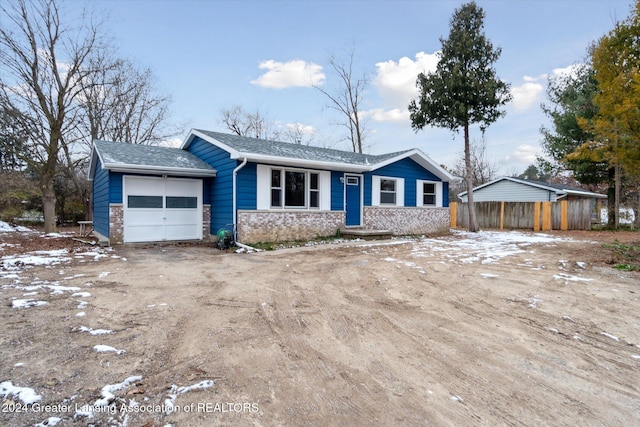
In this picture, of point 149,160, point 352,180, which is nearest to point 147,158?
point 149,160

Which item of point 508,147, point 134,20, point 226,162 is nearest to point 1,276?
point 226,162

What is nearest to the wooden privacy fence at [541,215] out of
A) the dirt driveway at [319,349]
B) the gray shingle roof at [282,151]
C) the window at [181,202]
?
the gray shingle roof at [282,151]

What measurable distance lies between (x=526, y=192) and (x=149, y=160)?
944 inches

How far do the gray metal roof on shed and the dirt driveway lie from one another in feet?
15.1

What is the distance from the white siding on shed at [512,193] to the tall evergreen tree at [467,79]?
10390 mm

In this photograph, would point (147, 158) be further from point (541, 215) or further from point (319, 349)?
point (541, 215)

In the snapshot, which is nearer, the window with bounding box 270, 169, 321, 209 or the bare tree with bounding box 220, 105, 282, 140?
the window with bounding box 270, 169, 321, 209

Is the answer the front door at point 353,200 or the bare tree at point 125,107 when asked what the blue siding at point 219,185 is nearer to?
the front door at point 353,200

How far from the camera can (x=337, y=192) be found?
12820 millimetres

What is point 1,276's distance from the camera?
5973 millimetres

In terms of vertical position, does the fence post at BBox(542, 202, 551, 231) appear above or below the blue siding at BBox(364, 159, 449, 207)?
below

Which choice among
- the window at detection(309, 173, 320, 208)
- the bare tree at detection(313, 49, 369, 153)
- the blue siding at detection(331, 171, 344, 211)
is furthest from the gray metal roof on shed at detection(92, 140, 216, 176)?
the bare tree at detection(313, 49, 369, 153)

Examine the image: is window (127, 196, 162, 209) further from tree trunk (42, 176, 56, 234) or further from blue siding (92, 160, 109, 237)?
tree trunk (42, 176, 56, 234)

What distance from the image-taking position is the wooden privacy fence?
19.3 m
